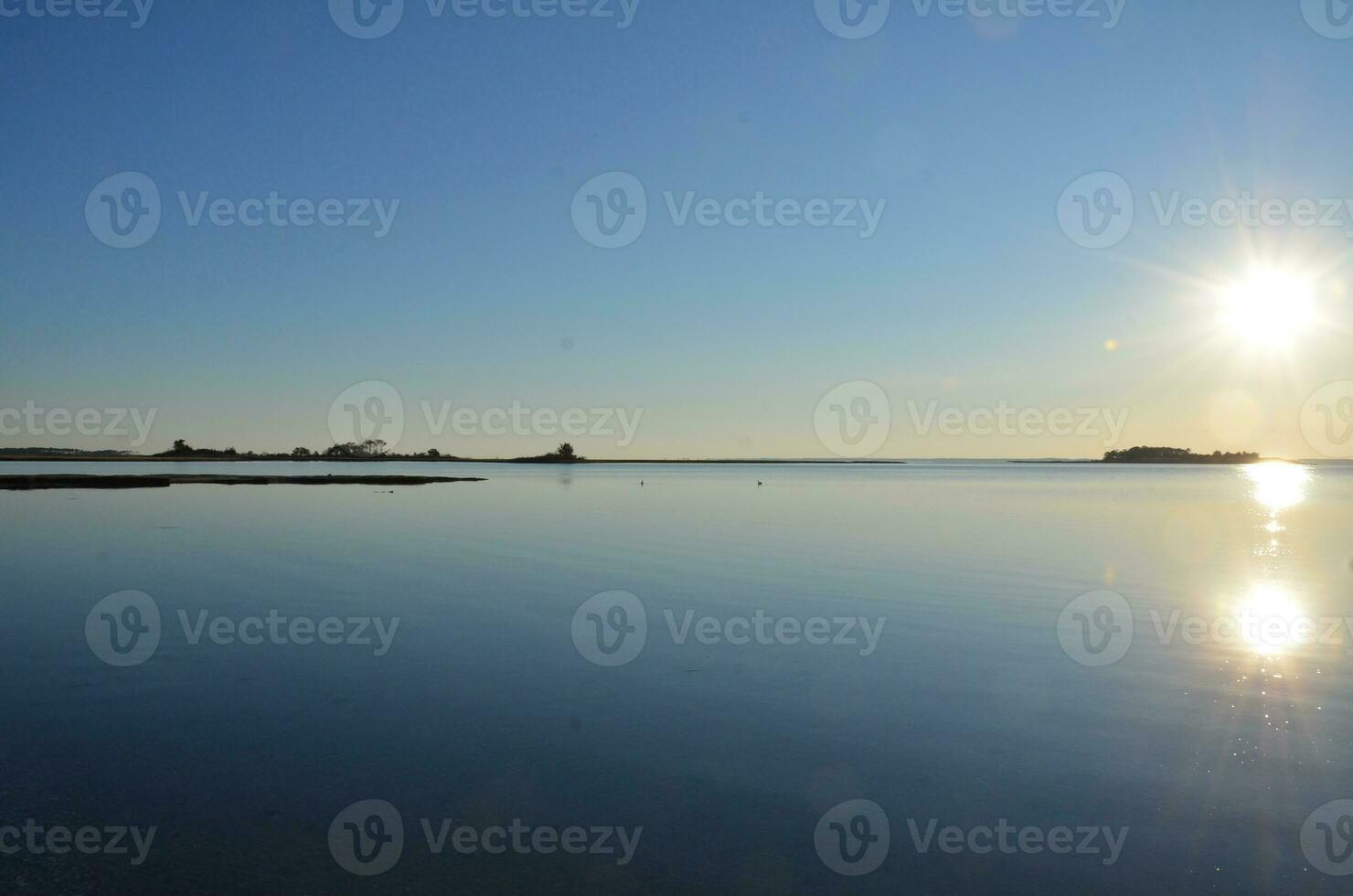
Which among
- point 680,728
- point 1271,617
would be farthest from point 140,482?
point 1271,617

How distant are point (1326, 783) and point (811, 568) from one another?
17345 mm

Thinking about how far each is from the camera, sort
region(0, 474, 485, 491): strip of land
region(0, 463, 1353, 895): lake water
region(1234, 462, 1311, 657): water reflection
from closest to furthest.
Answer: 1. region(0, 463, 1353, 895): lake water
2. region(1234, 462, 1311, 657): water reflection
3. region(0, 474, 485, 491): strip of land

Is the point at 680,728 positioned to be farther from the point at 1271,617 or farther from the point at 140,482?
the point at 140,482

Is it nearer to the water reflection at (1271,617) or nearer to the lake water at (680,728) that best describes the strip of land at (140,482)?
the lake water at (680,728)

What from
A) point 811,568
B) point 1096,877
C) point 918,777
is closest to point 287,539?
point 811,568

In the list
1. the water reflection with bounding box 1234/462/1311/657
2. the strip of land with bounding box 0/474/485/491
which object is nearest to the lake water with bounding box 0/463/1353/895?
the water reflection with bounding box 1234/462/1311/657

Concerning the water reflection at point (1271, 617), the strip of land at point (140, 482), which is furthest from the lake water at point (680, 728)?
the strip of land at point (140, 482)

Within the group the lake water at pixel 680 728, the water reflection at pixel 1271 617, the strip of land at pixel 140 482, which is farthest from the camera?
the strip of land at pixel 140 482

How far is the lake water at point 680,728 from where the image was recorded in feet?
25.6

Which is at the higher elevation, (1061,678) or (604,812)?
(1061,678)

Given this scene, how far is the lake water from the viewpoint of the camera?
25.6 feet

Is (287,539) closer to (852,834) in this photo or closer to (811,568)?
(811,568)

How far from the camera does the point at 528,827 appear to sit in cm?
839

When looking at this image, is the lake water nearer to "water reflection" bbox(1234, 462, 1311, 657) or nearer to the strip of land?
"water reflection" bbox(1234, 462, 1311, 657)
